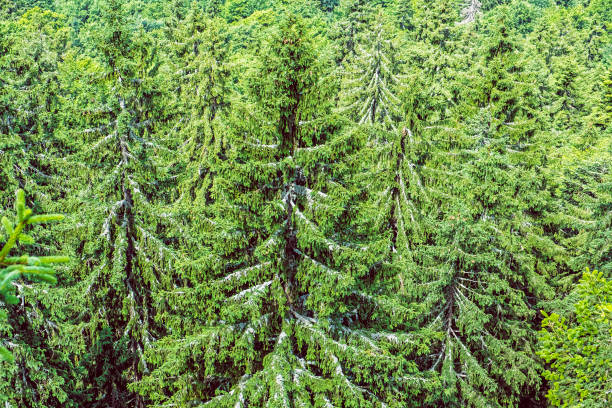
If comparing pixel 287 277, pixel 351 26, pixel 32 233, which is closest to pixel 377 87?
pixel 287 277

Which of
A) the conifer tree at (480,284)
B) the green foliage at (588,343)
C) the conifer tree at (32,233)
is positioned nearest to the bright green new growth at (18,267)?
the conifer tree at (32,233)

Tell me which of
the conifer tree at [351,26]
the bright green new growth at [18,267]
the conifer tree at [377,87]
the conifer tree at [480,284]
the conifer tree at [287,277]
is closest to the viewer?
the bright green new growth at [18,267]

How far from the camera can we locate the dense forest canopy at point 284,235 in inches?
340

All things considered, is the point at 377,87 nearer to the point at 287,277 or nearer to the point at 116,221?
the point at 116,221

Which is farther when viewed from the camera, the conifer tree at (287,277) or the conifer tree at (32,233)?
the conifer tree at (32,233)

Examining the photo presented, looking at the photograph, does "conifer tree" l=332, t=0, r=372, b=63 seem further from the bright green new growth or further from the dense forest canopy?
the bright green new growth

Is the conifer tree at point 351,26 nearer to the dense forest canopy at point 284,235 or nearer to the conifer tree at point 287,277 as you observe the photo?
the dense forest canopy at point 284,235

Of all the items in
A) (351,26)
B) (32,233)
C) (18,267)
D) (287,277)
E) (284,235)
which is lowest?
(32,233)

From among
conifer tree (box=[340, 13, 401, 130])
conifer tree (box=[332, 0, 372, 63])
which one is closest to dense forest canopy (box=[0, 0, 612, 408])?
conifer tree (box=[340, 13, 401, 130])

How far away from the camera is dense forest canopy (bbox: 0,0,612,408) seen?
28.3 ft

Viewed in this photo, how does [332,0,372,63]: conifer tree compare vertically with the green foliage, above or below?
above

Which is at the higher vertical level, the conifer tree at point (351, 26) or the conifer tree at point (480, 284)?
the conifer tree at point (351, 26)

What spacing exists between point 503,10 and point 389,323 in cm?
1455

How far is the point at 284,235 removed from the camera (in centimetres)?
898
